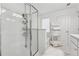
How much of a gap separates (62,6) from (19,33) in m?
0.82

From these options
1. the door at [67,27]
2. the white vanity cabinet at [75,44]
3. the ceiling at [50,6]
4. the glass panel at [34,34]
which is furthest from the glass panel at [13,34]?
the white vanity cabinet at [75,44]

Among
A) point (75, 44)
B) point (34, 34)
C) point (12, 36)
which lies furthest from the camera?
point (34, 34)

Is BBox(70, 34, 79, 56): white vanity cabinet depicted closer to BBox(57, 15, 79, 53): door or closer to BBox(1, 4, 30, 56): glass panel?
BBox(57, 15, 79, 53): door

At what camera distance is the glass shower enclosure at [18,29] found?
0.93 m

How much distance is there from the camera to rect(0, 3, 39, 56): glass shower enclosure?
934 millimetres

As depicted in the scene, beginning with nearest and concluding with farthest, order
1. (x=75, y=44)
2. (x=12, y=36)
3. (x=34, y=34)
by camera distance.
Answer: (x=12, y=36) → (x=75, y=44) → (x=34, y=34)

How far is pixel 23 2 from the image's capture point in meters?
1.09

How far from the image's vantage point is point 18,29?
1.13m

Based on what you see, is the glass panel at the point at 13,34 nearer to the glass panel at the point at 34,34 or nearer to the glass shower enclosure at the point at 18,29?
the glass shower enclosure at the point at 18,29

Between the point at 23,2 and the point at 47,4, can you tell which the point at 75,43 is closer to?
the point at 47,4

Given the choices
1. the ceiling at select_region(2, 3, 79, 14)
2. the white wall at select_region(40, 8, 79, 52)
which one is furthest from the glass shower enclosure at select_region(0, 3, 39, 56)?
the white wall at select_region(40, 8, 79, 52)

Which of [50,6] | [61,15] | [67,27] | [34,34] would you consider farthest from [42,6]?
[67,27]

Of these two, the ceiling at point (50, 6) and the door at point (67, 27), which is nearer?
the ceiling at point (50, 6)

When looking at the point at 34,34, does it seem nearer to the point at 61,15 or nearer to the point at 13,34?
the point at 13,34
